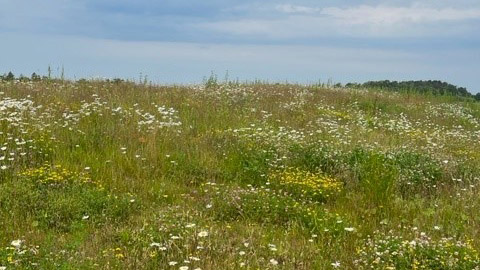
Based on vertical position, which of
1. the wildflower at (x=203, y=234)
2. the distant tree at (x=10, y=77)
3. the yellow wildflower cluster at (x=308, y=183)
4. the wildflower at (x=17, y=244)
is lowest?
the wildflower at (x=17, y=244)

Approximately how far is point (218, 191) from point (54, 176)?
193 centimetres

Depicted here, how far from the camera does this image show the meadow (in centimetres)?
461

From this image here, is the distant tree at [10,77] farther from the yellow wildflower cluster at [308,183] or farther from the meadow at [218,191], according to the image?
the yellow wildflower cluster at [308,183]

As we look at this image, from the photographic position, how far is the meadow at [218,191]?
4605 millimetres

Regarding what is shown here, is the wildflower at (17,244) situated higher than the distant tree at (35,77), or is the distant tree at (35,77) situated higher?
the distant tree at (35,77)

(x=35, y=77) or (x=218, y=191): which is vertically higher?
(x=35, y=77)

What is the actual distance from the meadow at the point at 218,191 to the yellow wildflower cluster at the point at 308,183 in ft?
0.06

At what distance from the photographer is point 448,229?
545 cm

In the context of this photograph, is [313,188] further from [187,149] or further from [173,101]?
[173,101]

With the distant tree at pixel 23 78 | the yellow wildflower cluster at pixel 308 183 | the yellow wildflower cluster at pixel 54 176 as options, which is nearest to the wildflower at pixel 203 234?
the yellow wildflower cluster at pixel 308 183

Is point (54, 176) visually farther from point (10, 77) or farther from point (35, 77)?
point (10, 77)

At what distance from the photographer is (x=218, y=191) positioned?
6238 millimetres

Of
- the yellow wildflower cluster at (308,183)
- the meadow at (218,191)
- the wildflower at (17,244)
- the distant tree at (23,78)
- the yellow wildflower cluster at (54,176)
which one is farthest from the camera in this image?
the distant tree at (23,78)

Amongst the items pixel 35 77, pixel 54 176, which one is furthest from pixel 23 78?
pixel 54 176
